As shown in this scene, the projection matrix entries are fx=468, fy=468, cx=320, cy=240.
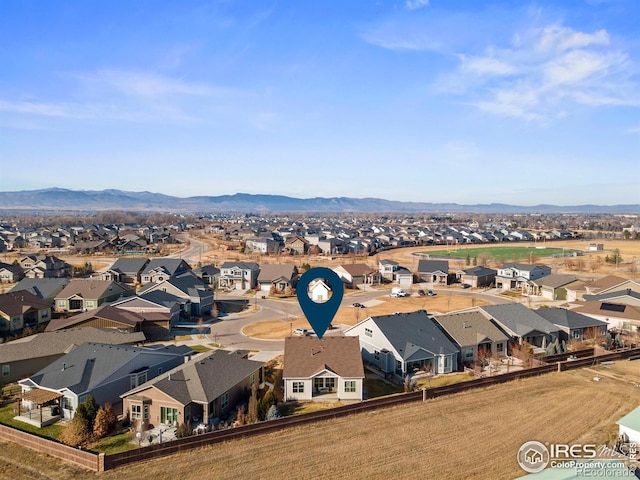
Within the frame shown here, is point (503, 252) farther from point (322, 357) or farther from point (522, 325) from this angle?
point (322, 357)

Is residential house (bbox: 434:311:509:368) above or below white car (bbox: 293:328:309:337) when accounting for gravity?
above

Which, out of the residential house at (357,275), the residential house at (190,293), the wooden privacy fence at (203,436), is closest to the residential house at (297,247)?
the residential house at (357,275)

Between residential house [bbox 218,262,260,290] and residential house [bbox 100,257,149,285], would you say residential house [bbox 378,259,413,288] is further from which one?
residential house [bbox 100,257,149,285]

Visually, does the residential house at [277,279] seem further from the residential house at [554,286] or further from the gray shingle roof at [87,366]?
the gray shingle roof at [87,366]

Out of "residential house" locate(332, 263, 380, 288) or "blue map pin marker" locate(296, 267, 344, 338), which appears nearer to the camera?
"blue map pin marker" locate(296, 267, 344, 338)

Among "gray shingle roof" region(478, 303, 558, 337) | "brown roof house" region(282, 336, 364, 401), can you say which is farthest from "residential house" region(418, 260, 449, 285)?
"brown roof house" region(282, 336, 364, 401)

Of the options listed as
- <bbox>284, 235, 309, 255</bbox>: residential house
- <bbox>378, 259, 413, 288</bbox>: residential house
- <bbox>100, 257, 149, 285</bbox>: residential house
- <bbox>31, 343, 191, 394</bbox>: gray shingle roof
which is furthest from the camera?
<bbox>284, 235, 309, 255</bbox>: residential house

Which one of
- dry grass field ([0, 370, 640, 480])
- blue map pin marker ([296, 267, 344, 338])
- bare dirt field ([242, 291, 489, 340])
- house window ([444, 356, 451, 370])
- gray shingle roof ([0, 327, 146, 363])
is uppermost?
blue map pin marker ([296, 267, 344, 338])

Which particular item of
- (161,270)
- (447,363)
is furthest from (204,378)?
(161,270)
